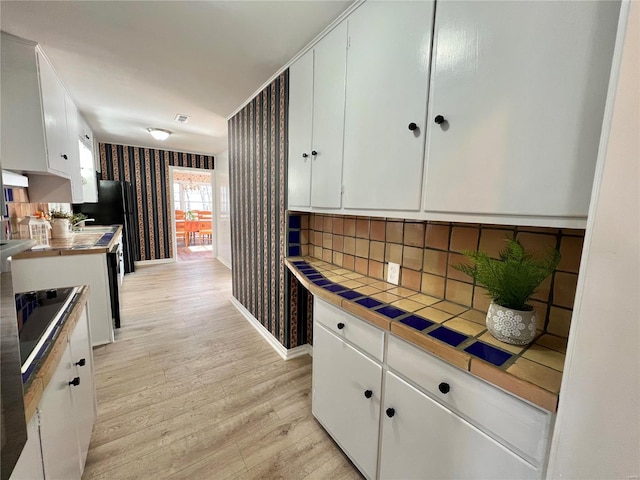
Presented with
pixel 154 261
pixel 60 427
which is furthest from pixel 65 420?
pixel 154 261

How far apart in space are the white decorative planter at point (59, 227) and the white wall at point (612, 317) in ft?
13.2

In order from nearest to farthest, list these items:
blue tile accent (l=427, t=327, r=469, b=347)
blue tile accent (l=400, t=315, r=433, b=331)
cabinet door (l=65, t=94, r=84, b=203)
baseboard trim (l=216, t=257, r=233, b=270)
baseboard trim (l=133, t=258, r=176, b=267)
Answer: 1. blue tile accent (l=427, t=327, r=469, b=347)
2. blue tile accent (l=400, t=315, r=433, b=331)
3. cabinet door (l=65, t=94, r=84, b=203)
4. baseboard trim (l=133, t=258, r=176, b=267)
5. baseboard trim (l=216, t=257, r=233, b=270)

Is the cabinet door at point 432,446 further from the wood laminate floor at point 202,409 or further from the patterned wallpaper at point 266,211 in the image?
the patterned wallpaper at point 266,211

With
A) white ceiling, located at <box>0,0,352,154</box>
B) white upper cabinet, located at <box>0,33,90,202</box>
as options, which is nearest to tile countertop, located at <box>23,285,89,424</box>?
white upper cabinet, located at <box>0,33,90,202</box>

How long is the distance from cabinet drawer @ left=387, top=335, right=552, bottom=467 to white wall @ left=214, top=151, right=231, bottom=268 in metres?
5.08

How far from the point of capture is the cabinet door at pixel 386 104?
1050mm

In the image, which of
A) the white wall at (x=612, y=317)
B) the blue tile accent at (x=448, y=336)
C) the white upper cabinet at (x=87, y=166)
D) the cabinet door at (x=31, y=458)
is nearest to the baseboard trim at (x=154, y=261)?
the white upper cabinet at (x=87, y=166)

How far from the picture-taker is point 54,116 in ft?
7.04

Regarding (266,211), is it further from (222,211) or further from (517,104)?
(222,211)

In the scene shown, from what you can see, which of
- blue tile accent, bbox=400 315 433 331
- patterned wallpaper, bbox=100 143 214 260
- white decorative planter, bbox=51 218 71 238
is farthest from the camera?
patterned wallpaper, bbox=100 143 214 260

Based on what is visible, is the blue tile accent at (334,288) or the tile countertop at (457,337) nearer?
the tile countertop at (457,337)

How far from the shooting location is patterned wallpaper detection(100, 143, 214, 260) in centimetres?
505

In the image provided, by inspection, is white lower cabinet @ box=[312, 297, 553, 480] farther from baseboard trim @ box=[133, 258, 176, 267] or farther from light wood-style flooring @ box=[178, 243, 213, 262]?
light wood-style flooring @ box=[178, 243, 213, 262]

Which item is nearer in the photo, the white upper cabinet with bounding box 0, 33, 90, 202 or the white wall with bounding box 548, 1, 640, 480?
the white wall with bounding box 548, 1, 640, 480
